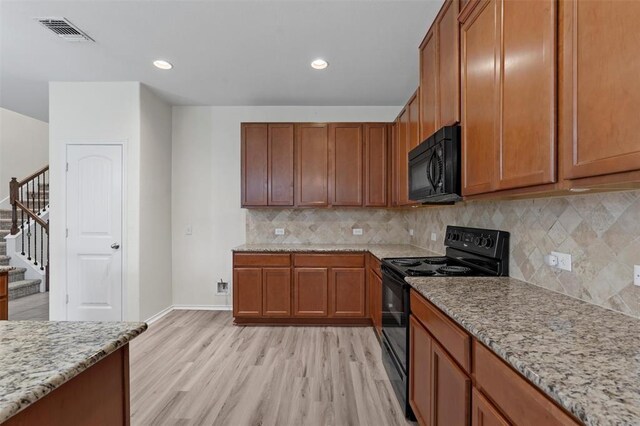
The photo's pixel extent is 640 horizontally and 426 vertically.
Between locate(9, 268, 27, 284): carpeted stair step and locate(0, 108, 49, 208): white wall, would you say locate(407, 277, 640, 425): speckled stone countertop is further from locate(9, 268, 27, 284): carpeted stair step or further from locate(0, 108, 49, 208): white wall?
locate(0, 108, 49, 208): white wall

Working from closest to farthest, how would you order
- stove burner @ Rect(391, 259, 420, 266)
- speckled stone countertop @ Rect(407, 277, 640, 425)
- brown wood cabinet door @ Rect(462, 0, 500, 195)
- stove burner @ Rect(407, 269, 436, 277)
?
speckled stone countertop @ Rect(407, 277, 640, 425) → brown wood cabinet door @ Rect(462, 0, 500, 195) → stove burner @ Rect(407, 269, 436, 277) → stove burner @ Rect(391, 259, 420, 266)

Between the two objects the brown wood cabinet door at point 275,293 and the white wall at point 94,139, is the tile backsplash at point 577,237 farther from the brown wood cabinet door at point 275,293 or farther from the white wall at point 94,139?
the white wall at point 94,139

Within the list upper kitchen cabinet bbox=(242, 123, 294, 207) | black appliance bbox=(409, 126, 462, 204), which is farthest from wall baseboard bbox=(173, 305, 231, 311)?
black appliance bbox=(409, 126, 462, 204)

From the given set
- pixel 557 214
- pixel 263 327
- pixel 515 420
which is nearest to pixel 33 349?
pixel 515 420

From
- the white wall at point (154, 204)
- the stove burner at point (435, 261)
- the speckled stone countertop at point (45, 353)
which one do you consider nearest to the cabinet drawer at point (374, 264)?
the stove burner at point (435, 261)

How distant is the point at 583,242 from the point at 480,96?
0.83 m

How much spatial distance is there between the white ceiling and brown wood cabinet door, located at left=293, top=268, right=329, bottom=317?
6.99 feet

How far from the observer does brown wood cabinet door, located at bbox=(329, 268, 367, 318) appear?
371cm

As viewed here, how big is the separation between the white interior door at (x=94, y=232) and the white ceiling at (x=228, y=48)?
0.92 m

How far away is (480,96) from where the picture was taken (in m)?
1.63

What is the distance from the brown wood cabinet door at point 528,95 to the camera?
3.78 ft

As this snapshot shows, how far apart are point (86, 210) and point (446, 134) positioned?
3807 millimetres

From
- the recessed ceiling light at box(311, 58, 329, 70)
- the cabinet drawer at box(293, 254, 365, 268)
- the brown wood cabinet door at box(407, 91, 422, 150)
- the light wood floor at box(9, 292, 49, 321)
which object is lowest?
the light wood floor at box(9, 292, 49, 321)

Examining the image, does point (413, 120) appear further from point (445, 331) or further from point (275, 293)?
point (275, 293)
